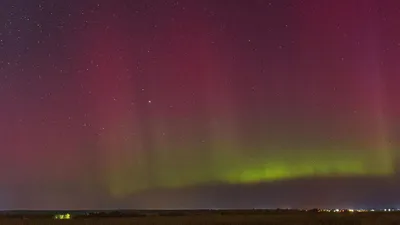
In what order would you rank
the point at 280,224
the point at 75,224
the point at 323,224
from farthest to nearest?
the point at 75,224, the point at 280,224, the point at 323,224

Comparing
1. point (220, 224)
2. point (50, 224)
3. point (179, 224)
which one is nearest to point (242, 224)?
point (220, 224)

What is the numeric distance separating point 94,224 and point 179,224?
247 inches

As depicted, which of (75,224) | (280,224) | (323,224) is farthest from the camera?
(75,224)

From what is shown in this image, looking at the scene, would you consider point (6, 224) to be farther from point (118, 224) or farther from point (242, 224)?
point (242, 224)

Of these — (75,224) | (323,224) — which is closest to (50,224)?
(75,224)

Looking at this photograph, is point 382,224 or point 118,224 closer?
point 382,224

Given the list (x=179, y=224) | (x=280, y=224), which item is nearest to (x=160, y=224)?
(x=179, y=224)

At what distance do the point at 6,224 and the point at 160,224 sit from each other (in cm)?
1151

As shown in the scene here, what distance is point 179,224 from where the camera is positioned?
42031 mm

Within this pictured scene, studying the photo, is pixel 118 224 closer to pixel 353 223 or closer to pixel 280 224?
pixel 280 224

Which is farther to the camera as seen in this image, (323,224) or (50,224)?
(50,224)

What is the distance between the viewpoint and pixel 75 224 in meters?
43.9

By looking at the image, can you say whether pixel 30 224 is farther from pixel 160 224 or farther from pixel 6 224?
pixel 160 224

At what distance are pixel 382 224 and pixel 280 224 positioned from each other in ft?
22.7
